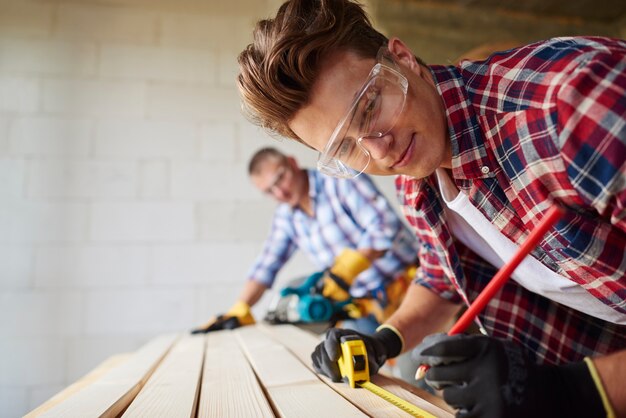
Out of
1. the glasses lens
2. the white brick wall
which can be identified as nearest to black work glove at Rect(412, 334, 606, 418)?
the glasses lens

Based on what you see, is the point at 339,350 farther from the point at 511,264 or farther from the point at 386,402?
the point at 511,264

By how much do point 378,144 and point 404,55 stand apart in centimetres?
23

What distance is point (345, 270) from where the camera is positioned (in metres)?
2.36

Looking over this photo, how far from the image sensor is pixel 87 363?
134 inches

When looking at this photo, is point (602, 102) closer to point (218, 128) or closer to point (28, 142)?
point (218, 128)

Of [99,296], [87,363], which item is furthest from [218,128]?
[87,363]

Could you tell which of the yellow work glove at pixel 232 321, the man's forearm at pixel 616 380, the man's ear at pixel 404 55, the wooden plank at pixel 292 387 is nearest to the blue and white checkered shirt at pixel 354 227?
the yellow work glove at pixel 232 321

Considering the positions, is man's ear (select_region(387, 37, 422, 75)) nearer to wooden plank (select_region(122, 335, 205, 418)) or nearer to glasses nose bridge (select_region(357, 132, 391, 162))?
glasses nose bridge (select_region(357, 132, 391, 162))

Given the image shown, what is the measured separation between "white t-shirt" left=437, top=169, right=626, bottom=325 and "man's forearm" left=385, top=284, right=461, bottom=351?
313 millimetres

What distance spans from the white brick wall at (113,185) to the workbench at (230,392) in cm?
196

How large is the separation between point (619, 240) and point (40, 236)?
3.59m

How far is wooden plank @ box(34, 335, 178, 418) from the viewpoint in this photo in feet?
3.10

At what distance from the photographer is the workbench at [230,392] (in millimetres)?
926

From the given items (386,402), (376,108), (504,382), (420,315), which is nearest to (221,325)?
(420,315)
